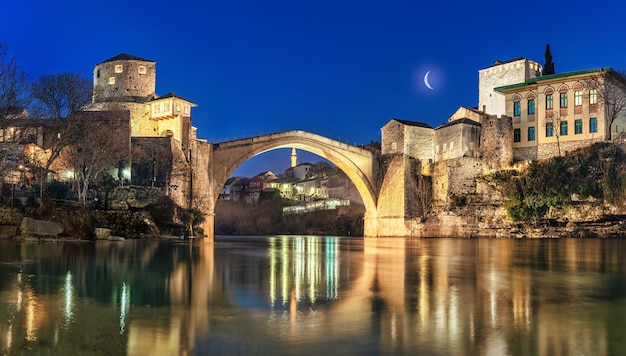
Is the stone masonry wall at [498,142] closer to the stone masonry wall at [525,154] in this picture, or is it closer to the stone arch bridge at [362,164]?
the stone masonry wall at [525,154]

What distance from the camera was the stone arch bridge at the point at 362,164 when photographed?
43.3 metres

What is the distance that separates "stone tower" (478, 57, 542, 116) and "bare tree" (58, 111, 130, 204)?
123 ft

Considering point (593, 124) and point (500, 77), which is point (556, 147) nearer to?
point (593, 124)

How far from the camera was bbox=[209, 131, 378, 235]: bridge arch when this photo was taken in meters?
42.7

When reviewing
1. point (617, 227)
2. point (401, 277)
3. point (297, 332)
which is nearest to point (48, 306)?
point (297, 332)

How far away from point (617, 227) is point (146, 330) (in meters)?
41.1

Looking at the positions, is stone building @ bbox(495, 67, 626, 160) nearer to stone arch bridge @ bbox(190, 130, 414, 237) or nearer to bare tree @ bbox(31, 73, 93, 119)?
stone arch bridge @ bbox(190, 130, 414, 237)

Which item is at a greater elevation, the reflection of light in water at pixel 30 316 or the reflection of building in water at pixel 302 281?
the reflection of light in water at pixel 30 316

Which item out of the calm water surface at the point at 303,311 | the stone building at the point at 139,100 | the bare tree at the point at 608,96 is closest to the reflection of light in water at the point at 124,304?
the calm water surface at the point at 303,311

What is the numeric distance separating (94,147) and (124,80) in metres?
18.6

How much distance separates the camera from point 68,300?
28.5 feet

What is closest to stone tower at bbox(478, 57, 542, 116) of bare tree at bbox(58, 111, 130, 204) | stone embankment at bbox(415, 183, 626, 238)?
stone embankment at bbox(415, 183, 626, 238)

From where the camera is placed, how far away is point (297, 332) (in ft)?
21.6

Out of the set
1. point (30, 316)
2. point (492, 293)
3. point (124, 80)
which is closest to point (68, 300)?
point (30, 316)
